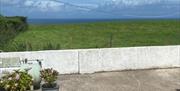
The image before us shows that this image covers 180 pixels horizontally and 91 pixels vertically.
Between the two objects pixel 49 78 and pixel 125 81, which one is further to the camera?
pixel 125 81

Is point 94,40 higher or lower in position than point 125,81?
higher

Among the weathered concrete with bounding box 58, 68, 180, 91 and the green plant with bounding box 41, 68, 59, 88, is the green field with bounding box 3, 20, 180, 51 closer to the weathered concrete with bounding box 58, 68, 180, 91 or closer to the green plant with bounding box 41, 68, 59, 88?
the weathered concrete with bounding box 58, 68, 180, 91

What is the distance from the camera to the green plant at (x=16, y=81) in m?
9.74

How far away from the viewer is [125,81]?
42.6 ft

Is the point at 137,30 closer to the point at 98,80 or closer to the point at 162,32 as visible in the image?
the point at 162,32

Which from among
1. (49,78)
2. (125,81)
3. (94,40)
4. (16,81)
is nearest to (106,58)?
(125,81)

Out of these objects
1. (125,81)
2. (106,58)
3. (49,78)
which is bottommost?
(125,81)

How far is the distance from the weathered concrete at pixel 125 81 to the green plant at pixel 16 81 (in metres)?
2.10

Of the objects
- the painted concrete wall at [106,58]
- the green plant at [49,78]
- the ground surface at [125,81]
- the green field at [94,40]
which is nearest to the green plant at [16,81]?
the green plant at [49,78]

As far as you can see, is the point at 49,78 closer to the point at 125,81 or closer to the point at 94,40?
the point at 125,81

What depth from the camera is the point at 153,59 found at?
47.0 feet

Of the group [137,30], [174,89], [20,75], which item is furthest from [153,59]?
[137,30]

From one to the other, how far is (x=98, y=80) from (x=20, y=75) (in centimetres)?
363

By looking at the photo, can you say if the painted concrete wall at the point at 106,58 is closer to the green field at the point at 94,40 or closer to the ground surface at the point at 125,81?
the ground surface at the point at 125,81
